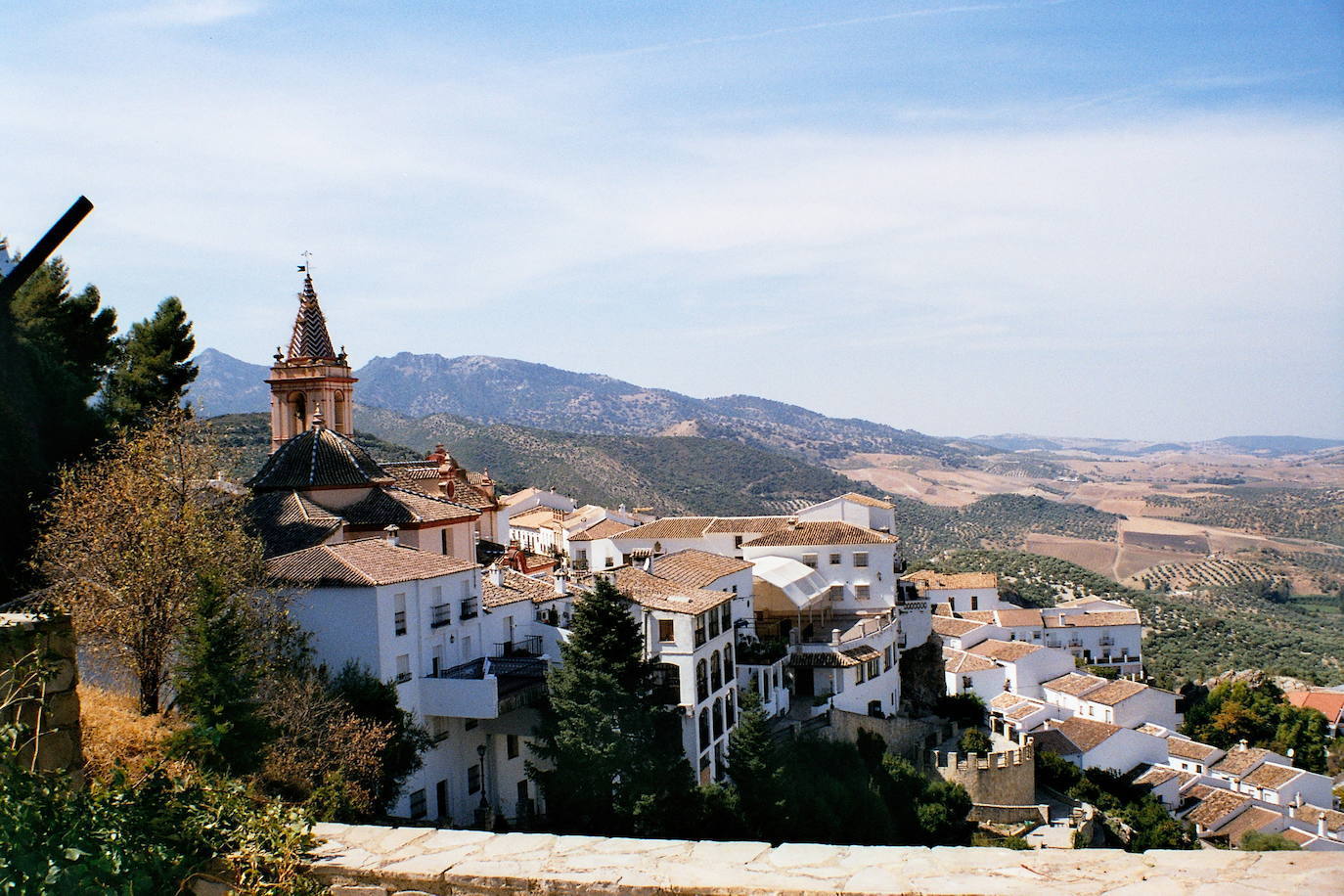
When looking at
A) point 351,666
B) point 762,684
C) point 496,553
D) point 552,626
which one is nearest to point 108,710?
point 351,666

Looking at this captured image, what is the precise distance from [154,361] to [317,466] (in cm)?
650

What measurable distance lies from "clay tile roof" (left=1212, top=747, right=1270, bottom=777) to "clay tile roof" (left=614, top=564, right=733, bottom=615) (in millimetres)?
28652

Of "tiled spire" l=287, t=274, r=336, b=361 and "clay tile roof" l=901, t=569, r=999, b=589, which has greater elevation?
"tiled spire" l=287, t=274, r=336, b=361

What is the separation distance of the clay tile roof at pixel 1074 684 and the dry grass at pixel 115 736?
4495 centimetres

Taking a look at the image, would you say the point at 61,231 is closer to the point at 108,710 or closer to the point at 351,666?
the point at 108,710

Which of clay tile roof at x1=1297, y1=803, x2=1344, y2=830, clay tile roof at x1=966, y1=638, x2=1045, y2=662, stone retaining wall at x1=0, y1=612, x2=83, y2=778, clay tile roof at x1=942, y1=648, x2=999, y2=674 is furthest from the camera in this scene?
clay tile roof at x1=966, y1=638, x2=1045, y2=662

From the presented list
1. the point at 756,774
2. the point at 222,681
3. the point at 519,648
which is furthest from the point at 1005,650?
the point at 222,681

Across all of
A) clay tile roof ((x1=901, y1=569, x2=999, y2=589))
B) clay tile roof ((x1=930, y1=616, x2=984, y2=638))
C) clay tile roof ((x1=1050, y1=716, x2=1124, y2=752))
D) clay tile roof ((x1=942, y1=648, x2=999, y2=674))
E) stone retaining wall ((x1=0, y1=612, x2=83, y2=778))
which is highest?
stone retaining wall ((x1=0, y1=612, x2=83, y2=778))

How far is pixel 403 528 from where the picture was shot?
2745 cm

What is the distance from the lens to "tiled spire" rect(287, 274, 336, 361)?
39719mm

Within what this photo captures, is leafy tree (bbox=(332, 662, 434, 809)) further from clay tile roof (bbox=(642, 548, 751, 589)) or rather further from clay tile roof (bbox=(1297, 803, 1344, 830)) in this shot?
clay tile roof (bbox=(1297, 803, 1344, 830))

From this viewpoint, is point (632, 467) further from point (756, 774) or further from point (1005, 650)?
point (756, 774)

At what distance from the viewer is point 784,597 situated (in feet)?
122

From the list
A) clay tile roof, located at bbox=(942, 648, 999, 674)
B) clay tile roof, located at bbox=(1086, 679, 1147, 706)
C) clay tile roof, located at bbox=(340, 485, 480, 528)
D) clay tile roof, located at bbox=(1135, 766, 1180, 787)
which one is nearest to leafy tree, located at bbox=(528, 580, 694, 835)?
clay tile roof, located at bbox=(340, 485, 480, 528)
